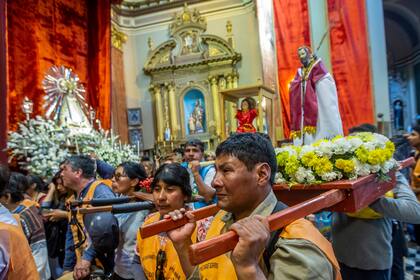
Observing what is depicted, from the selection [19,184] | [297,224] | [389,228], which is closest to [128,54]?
[19,184]

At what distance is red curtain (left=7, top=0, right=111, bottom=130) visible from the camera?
806cm

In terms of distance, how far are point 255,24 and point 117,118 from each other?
16.7ft

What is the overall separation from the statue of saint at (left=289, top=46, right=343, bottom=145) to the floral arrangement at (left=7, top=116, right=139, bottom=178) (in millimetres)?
3660

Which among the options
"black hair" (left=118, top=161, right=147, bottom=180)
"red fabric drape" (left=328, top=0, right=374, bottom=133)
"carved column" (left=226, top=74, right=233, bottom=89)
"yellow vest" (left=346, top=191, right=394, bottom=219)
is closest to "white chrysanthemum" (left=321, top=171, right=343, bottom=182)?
"yellow vest" (left=346, top=191, right=394, bottom=219)

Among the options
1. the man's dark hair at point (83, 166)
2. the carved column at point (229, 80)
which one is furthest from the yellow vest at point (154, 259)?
the carved column at point (229, 80)

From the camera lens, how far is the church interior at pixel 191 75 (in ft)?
19.3

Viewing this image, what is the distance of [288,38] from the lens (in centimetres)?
911

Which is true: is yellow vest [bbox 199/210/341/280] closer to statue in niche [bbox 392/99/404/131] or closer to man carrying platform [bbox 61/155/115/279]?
man carrying platform [bbox 61/155/115/279]

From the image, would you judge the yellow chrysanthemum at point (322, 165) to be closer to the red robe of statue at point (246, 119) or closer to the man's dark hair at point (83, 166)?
the man's dark hair at point (83, 166)

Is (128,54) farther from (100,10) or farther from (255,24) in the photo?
(255,24)

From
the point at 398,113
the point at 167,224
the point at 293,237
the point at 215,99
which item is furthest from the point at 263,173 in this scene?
the point at 398,113

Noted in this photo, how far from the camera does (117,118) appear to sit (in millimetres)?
11875

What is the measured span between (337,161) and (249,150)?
888mm

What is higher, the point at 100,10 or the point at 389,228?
the point at 100,10
